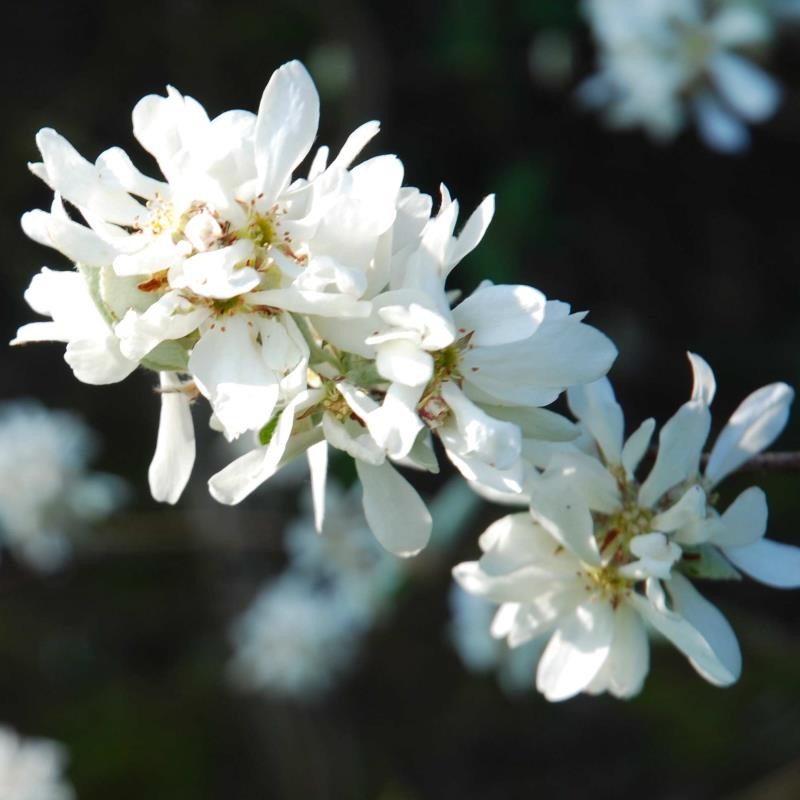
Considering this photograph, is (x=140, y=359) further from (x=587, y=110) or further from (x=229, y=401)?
(x=587, y=110)

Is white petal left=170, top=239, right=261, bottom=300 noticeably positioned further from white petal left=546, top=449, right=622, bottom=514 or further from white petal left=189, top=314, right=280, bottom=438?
white petal left=546, top=449, right=622, bottom=514

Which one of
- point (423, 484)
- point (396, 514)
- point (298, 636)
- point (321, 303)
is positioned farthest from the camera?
point (423, 484)

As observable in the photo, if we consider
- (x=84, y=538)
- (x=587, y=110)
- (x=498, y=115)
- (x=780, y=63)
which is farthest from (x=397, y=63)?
(x=84, y=538)

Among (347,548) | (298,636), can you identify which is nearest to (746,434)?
(347,548)

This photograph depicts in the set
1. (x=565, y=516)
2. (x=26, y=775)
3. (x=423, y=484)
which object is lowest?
(x=26, y=775)

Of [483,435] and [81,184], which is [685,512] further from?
[81,184]
